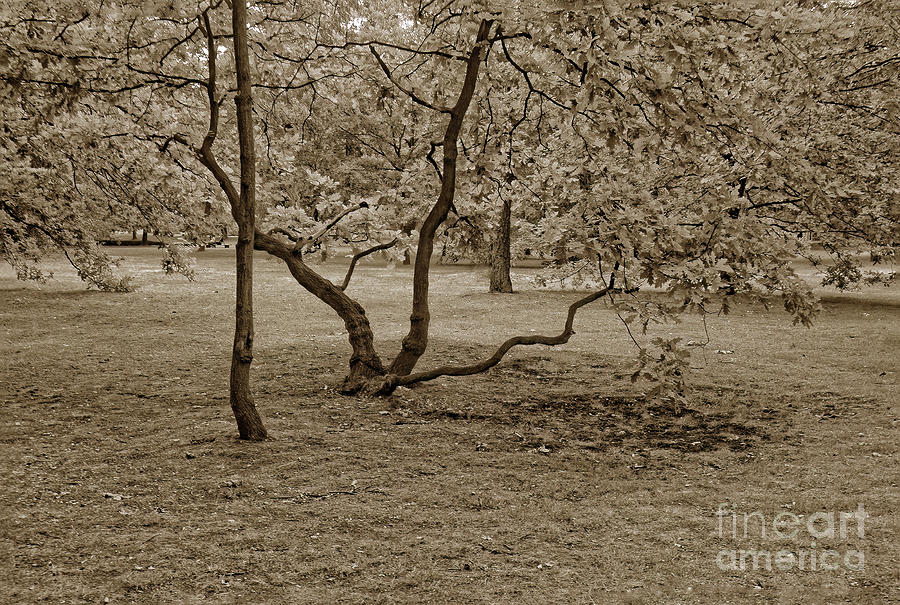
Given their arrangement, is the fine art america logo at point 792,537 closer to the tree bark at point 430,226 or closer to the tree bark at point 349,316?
the tree bark at point 430,226

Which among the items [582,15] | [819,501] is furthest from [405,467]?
[582,15]

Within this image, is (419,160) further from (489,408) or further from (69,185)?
(69,185)

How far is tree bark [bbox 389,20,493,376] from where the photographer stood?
805cm

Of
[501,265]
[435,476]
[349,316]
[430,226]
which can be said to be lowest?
[435,476]

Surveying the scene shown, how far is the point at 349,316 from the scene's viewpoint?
891 centimetres

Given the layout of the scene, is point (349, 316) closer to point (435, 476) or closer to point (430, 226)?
point (430, 226)

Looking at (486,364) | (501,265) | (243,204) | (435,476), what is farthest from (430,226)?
(501,265)

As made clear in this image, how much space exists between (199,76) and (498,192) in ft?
13.7

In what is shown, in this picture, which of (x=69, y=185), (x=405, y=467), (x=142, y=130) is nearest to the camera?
(x=405, y=467)

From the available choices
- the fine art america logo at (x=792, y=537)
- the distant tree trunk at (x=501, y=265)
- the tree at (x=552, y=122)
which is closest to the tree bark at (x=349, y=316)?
the tree at (x=552, y=122)

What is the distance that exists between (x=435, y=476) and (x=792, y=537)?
264 centimetres

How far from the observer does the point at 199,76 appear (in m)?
9.37

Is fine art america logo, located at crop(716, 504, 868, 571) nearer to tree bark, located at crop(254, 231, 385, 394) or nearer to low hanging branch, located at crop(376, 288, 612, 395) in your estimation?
low hanging branch, located at crop(376, 288, 612, 395)

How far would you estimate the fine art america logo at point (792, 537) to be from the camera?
4215 millimetres
